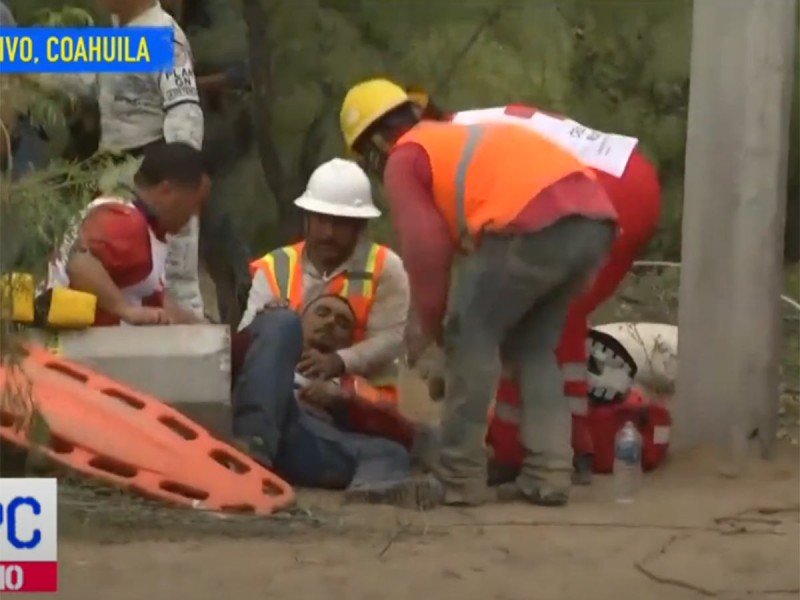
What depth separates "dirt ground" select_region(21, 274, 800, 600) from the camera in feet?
12.8

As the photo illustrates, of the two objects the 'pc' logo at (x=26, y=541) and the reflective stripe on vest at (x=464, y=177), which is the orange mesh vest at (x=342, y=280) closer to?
the reflective stripe on vest at (x=464, y=177)

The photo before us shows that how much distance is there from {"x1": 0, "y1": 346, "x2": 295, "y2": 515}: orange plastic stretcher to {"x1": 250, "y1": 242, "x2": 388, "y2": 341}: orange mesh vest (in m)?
0.79

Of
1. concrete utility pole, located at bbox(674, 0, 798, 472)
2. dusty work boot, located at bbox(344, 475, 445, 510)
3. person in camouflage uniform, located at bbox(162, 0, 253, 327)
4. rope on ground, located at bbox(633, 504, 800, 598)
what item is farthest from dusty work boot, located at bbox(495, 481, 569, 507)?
person in camouflage uniform, located at bbox(162, 0, 253, 327)

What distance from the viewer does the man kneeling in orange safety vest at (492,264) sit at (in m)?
4.50

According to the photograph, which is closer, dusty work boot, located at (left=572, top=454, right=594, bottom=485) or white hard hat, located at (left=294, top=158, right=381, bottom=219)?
dusty work boot, located at (left=572, top=454, right=594, bottom=485)

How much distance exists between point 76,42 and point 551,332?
1810mm

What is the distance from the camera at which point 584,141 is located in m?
5.03

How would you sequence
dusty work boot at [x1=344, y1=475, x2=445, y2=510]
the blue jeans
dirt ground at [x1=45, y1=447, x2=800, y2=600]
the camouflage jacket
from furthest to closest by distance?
the camouflage jacket < the blue jeans < dusty work boot at [x1=344, y1=475, x2=445, y2=510] < dirt ground at [x1=45, y1=447, x2=800, y2=600]

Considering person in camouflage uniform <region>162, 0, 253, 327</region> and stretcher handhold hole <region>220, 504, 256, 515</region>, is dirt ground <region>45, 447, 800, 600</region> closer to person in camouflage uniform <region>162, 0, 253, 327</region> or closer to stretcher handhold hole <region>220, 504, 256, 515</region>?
stretcher handhold hole <region>220, 504, 256, 515</region>

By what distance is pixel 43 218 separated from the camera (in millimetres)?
3371

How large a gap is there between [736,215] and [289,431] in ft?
5.04

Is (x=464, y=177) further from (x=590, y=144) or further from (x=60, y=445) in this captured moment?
(x=60, y=445)

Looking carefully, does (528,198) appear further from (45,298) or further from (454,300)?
(45,298)

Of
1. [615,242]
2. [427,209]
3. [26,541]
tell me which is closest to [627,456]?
[615,242]
